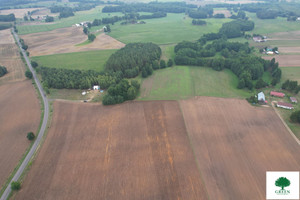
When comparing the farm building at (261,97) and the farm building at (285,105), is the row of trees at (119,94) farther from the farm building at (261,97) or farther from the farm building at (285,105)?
the farm building at (285,105)

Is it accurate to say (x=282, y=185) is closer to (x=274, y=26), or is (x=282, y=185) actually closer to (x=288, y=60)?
(x=288, y=60)

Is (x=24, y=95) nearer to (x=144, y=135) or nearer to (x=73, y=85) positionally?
(x=73, y=85)

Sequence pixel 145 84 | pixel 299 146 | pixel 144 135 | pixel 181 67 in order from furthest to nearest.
Result: pixel 181 67 → pixel 145 84 → pixel 144 135 → pixel 299 146

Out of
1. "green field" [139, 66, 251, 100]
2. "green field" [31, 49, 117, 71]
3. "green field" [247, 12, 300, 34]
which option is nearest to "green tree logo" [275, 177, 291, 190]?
"green field" [139, 66, 251, 100]

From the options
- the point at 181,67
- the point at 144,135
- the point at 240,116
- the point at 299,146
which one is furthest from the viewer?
the point at 181,67

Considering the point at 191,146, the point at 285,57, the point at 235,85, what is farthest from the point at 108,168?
the point at 285,57

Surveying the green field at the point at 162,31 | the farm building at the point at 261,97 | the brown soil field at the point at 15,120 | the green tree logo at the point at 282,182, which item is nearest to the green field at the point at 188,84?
the farm building at the point at 261,97
